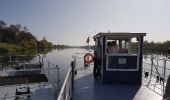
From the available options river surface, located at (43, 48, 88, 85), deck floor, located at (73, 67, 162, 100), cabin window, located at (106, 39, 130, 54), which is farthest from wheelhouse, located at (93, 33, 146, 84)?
river surface, located at (43, 48, 88, 85)

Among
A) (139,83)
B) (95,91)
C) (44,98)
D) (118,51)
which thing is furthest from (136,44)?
(44,98)

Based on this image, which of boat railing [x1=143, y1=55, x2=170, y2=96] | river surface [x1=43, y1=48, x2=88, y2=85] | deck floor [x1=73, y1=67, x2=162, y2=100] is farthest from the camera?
river surface [x1=43, y1=48, x2=88, y2=85]

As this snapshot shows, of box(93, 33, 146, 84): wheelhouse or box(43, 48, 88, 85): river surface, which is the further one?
box(43, 48, 88, 85): river surface

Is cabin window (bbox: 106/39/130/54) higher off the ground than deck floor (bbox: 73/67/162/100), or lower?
higher

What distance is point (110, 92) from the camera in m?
8.48

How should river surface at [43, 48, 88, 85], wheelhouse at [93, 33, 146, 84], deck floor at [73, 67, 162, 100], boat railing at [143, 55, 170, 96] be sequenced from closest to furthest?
deck floor at [73, 67, 162, 100] < boat railing at [143, 55, 170, 96] < wheelhouse at [93, 33, 146, 84] < river surface at [43, 48, 88, 85]

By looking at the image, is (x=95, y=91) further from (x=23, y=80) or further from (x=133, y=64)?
(x=23, y=80)

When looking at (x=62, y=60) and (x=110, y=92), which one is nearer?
(x=110, y=92)

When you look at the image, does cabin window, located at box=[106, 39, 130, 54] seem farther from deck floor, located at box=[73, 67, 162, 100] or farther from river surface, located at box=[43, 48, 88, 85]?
river surface, located at box=[43, 48, 88, 85]

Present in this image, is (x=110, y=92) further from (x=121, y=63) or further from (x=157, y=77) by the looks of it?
(x=157, y=77)

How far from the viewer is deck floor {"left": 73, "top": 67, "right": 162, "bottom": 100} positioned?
7764 mm

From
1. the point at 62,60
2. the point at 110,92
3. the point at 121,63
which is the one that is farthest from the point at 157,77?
the point at 62,60

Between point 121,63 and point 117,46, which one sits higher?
point 117,46

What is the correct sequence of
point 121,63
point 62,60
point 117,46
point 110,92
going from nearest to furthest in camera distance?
1. point 110,92
2. point 121,63
3. point 117,46
4. point 62,60
